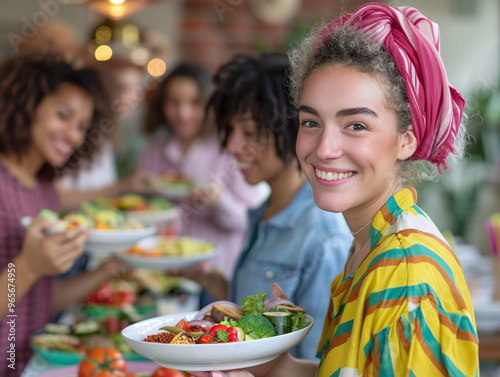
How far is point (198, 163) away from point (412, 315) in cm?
289

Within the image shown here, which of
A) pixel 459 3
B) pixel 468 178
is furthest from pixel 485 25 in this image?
pixel 468 178

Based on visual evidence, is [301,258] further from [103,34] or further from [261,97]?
[103,34]

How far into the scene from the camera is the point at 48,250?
190 centimetres

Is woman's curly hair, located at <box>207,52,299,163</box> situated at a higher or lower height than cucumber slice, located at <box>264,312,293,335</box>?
higher

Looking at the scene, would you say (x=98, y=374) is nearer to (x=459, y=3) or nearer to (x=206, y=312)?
(x=206, y=312)

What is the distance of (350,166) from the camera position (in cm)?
104

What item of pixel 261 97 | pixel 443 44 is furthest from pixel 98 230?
pixel 443 44

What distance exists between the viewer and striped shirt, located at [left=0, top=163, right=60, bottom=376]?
6.75ft

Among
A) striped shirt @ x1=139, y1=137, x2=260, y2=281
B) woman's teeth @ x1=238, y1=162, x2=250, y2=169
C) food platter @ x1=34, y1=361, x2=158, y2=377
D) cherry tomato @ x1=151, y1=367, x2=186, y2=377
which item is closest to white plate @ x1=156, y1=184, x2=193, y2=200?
striped shirt @ x1=139, y1=137, x2=260, y2=281

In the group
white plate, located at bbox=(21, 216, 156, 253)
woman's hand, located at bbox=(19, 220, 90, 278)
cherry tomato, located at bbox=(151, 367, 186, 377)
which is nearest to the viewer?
cherry tomato, located at bbox=(151, 367, 186, 377)

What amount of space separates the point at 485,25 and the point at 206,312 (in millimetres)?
5268

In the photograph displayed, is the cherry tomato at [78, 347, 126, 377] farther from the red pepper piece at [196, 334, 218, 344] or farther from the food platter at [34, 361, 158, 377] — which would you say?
the red pepper piece at [196, 334, 218, 344]

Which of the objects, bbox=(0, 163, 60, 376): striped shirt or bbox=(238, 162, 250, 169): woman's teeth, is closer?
bbox=(238, 162, 250, 169): woman's teeth

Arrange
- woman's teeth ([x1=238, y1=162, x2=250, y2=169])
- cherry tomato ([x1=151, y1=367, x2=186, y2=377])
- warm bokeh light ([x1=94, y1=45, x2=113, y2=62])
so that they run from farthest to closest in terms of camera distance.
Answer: warm bokeh light ([x1=94, y1=45, x2=113, y2=62])
woman's teeth ([x1=238, y1=162, x2=250, y2=169])
cherry tomato ([x1=151, y1=367, x2=186, y2=377])
